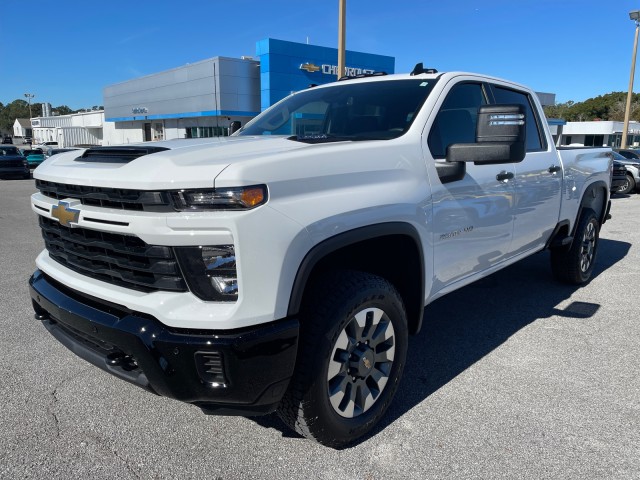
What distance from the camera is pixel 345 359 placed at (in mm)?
2482

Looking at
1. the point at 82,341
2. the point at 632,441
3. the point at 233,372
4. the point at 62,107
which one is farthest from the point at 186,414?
the point at 62,107

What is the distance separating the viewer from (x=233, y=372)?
6.66 ft

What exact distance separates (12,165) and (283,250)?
25915 millimetres

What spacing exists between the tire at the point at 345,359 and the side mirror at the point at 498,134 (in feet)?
3.03

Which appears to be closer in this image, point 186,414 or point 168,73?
point 186,414

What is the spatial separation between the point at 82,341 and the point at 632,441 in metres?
2.91

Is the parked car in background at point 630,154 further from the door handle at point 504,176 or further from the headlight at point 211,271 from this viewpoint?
the headlight at point 211,271

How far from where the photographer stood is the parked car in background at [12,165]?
76.0ft

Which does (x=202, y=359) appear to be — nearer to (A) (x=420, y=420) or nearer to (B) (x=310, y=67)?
(A) (x=420, y=420)

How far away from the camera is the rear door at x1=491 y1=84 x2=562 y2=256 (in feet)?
12.7

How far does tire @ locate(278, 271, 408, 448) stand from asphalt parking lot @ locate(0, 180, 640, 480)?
189 mm

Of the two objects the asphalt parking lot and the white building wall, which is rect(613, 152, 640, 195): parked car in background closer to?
the asphalt parking lot

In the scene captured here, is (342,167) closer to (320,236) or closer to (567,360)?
(320,236)

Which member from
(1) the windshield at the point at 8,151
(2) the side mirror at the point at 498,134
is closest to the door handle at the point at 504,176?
(2) the side mirror at the point at 498,134
